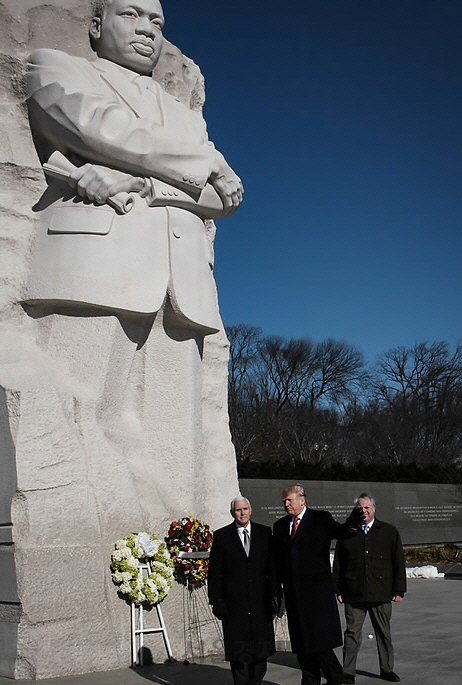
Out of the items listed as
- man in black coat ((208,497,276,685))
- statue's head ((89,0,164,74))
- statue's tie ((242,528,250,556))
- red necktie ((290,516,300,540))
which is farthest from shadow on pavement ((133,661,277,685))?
statue's head ((89,0,164,74))

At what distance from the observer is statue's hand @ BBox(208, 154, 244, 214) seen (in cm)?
671

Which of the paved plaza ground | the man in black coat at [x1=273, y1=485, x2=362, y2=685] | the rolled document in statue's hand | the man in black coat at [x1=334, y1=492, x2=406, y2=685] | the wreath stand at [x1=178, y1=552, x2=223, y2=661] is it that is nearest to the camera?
the man in black coat at [x1=273, y1=485, x2=362, y2=685]

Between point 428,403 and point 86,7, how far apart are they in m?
38.6

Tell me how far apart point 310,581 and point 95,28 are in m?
4.93

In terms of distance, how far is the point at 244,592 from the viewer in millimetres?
4523

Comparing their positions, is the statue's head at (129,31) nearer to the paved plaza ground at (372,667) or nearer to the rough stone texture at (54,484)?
the rough stone texture at (54,484)

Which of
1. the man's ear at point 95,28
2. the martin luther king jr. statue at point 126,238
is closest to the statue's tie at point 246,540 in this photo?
the martin luther king jr. statue at point 126,238

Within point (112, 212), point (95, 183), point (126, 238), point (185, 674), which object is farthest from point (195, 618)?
point (95, 183)

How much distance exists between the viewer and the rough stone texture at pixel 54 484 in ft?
16.9

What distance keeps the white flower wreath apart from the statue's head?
3938 millimetres

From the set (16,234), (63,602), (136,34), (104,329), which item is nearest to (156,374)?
(104,329)

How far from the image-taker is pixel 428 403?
43062 mm

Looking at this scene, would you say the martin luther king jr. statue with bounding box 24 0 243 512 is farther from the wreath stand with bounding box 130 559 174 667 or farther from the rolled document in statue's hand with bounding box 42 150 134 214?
the wreath stand with bounding box 130 559 174 667

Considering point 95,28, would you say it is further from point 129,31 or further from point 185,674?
point 185,674
